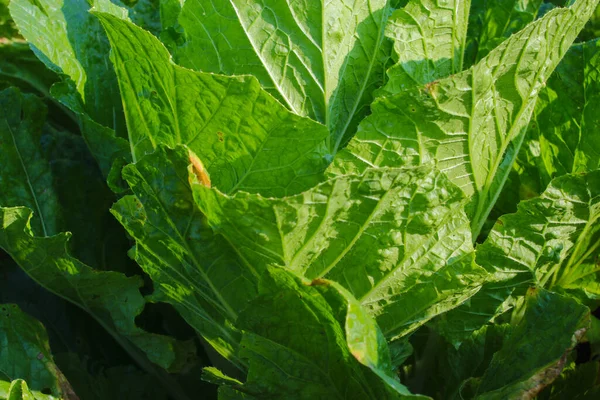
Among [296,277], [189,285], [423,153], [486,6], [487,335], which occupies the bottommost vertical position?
[487,335]

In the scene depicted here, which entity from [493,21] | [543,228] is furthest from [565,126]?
[543,228]

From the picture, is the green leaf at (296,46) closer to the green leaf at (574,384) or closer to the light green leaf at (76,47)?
the light green leaf at (76,47)

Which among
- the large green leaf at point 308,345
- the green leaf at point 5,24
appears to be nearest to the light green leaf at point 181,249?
the large green leaf at point 308,345

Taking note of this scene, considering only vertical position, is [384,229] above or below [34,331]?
above

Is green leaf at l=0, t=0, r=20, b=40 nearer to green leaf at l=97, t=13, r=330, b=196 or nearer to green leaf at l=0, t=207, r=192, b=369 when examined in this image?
green leaf at l=0, t=207, r=192, b=369

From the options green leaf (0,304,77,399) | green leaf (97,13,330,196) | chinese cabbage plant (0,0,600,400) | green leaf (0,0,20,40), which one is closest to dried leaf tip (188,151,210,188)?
chinese cabbage plant (0,0,600,400)

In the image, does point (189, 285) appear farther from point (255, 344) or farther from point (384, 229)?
point (384, 229)

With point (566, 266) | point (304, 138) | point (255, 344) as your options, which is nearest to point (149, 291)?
point (255, 344)
